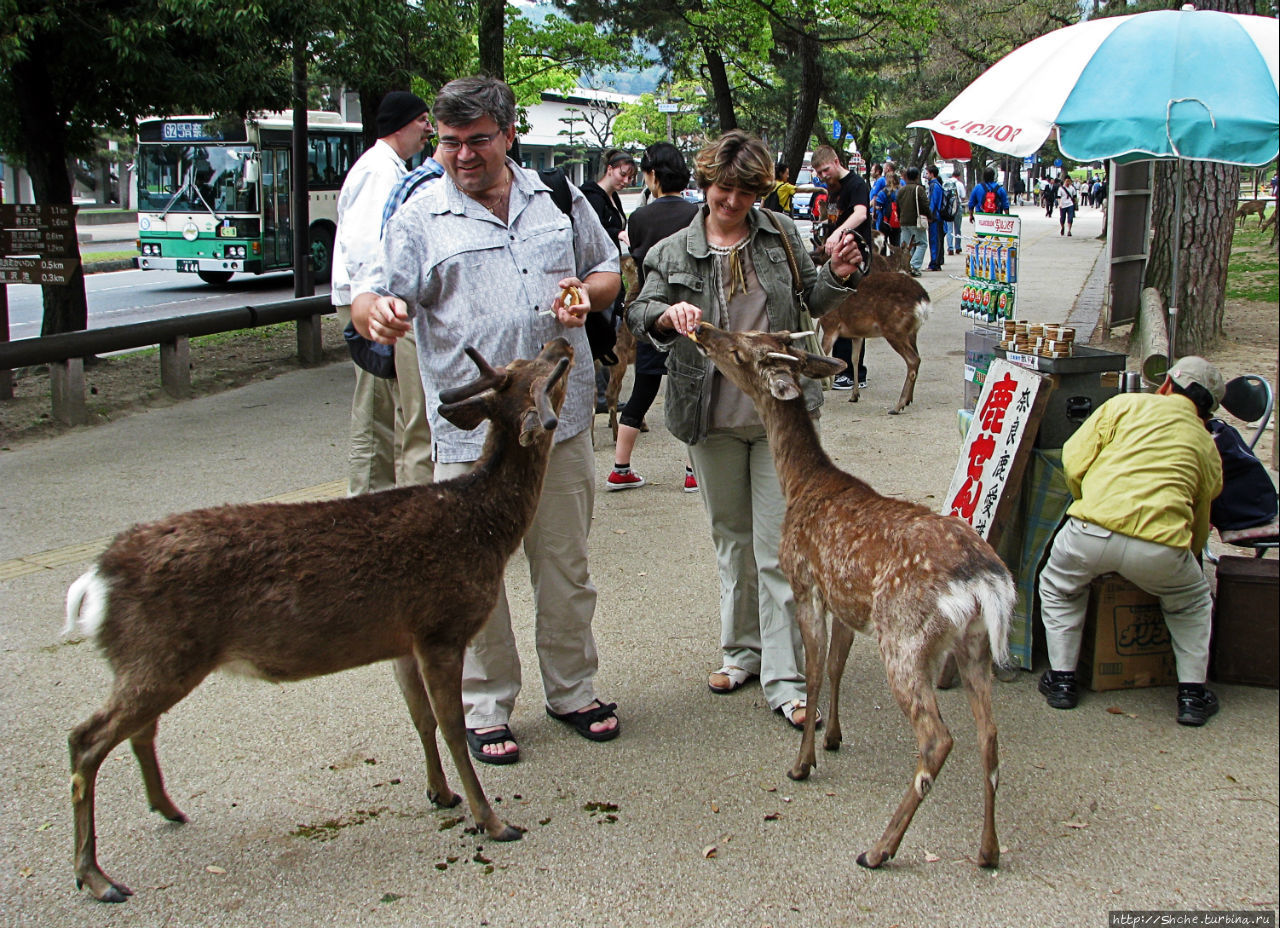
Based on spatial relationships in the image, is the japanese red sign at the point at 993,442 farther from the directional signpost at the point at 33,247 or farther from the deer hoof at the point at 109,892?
the directional signpost at the point at 33,247

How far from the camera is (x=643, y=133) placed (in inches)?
2157

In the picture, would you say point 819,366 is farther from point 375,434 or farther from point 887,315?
point 887,315

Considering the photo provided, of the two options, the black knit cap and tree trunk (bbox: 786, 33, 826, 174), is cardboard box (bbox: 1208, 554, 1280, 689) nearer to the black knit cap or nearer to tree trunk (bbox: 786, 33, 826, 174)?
the black knit cap

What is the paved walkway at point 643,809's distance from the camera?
311cm

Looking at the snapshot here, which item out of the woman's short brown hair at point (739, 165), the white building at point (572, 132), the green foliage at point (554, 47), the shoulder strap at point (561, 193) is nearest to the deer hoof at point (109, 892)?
the shoulder strap at point (561, 193)

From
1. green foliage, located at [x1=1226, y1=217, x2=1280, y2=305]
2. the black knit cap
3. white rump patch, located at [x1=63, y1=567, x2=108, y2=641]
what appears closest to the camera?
white rump patch, located at [x1=63, y1=567, x2=108, y2=641]

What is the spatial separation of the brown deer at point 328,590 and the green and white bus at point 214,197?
684 inches

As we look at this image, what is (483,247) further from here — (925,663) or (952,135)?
(952,135)

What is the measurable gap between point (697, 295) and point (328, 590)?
1.80 meters

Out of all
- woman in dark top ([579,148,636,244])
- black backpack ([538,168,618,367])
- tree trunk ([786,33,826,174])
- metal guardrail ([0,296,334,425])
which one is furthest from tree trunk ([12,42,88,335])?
tree trunk ([786,33,826,174])

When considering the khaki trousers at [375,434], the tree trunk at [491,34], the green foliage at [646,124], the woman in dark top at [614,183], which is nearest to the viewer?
the khaki trousers at [375,434]

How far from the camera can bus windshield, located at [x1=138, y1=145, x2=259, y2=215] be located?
63.7ft

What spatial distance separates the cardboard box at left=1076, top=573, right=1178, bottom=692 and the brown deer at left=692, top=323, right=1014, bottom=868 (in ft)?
3.45

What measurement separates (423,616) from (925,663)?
1.49 m
